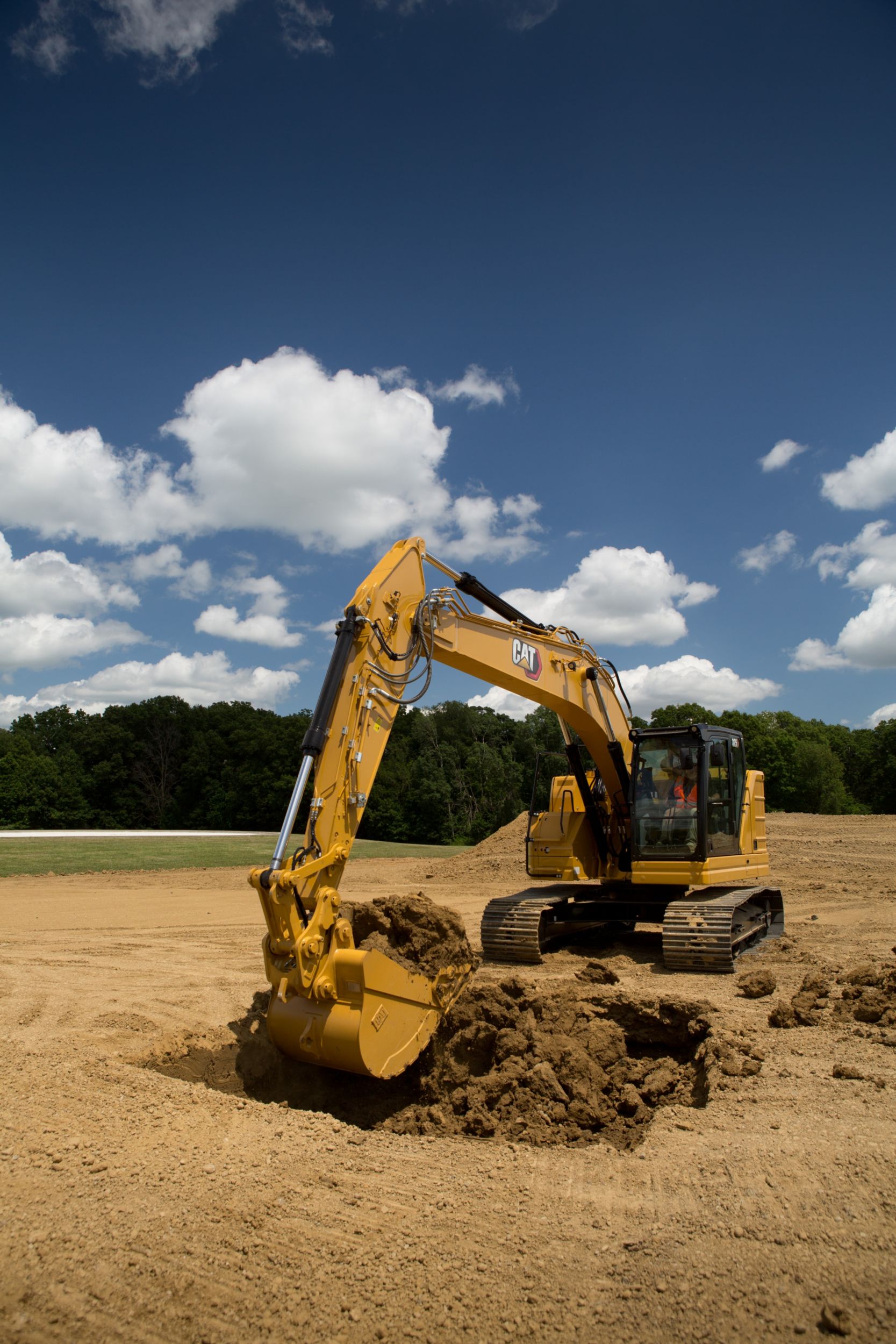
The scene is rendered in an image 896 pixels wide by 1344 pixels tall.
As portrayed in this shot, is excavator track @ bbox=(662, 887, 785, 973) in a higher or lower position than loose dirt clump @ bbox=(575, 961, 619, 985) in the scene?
higher

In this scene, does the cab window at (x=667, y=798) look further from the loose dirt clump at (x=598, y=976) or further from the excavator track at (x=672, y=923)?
the loose dirt clump at (x=598, y=976)

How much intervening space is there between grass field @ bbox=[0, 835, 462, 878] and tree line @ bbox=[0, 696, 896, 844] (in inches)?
771

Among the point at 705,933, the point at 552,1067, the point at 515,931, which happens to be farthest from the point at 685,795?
the point at 552,1067

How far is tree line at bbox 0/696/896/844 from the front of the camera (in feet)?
191

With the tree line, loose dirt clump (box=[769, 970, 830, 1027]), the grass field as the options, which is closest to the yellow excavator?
loose dirt clump (box=[769, 970, 830, 1027])

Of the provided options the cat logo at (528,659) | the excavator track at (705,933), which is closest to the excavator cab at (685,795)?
the excavator track at (705,933)

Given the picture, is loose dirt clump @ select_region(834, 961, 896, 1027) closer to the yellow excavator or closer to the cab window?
the yellow excavator

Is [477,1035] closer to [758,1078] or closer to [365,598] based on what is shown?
[758,1078]

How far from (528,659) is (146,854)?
23080mm

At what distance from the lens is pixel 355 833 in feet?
19.1

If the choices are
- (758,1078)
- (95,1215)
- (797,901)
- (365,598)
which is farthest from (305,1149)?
(797,901)

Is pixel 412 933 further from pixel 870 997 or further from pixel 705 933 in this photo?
pixel 870 997

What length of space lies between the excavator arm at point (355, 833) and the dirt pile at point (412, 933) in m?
0.44

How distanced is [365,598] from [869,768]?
66.0 metres
